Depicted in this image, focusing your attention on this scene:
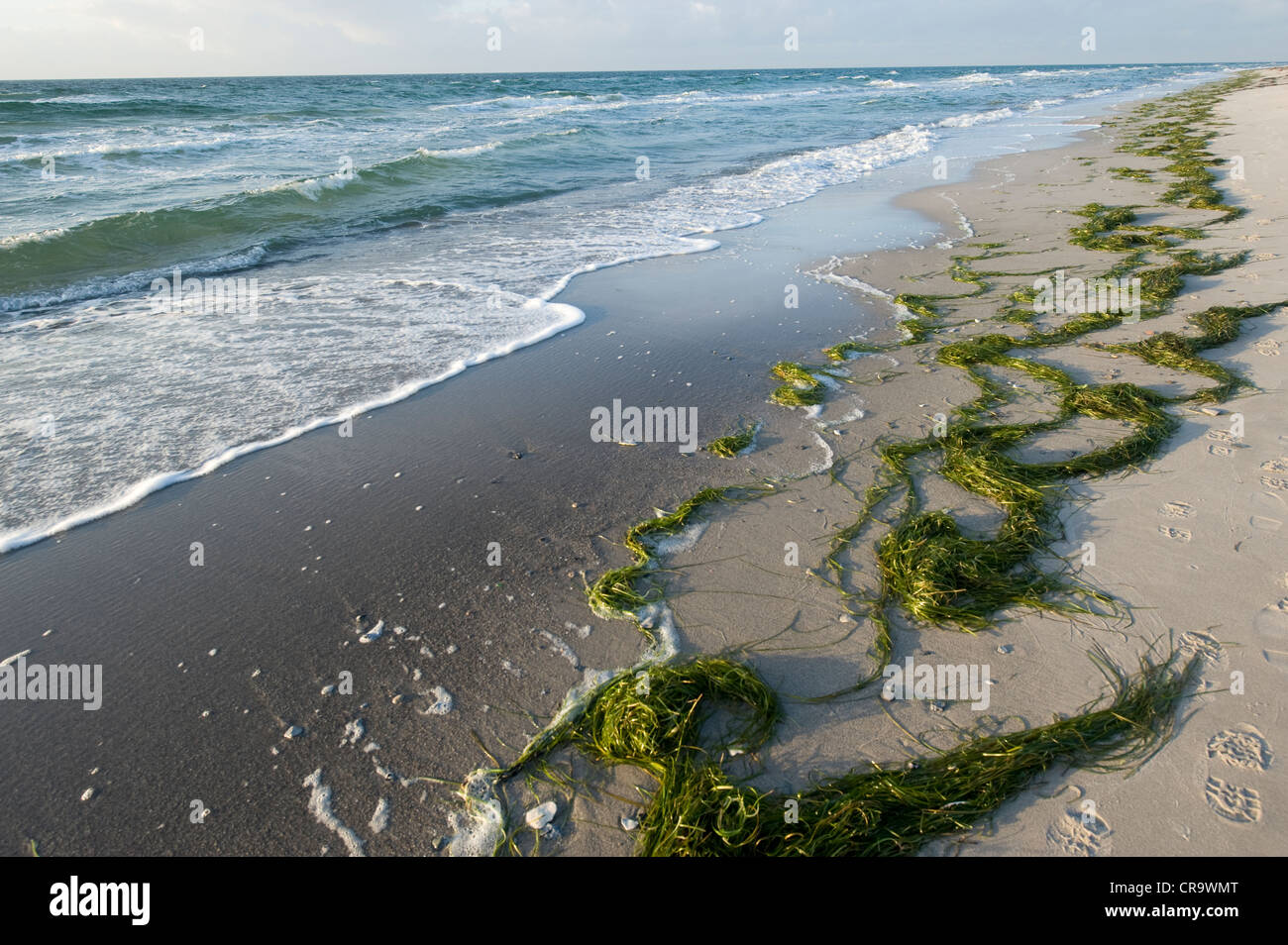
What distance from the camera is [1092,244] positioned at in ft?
26.0

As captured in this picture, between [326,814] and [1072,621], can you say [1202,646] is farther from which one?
[326,814]

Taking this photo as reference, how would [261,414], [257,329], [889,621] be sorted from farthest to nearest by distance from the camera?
[257,329]
[261,414]
[889,621]

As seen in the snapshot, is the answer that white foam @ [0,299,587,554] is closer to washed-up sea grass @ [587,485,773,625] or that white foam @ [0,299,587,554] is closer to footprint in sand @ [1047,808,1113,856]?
washed-up sea grass @ [587,485,773,625]

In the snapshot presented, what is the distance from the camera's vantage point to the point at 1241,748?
214cm

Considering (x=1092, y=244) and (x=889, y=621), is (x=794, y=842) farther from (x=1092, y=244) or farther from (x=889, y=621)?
(x=1092, y=244)

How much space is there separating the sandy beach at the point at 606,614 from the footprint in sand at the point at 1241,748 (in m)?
0.01

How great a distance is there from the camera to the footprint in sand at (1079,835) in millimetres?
1943

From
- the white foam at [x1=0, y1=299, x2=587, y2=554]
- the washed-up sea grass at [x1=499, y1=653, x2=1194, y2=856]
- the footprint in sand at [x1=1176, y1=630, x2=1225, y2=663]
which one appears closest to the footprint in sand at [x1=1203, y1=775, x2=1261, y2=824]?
the washed-up sea grass at [x1=499, y1=653, x2=1194, y2=856]

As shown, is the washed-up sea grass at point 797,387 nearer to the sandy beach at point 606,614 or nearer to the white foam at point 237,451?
the sandy beach at point 606,614

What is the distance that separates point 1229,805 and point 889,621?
114 centimetres

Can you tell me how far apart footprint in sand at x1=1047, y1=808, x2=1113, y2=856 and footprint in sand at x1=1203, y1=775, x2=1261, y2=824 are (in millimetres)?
338

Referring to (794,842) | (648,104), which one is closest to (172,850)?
(794,842)

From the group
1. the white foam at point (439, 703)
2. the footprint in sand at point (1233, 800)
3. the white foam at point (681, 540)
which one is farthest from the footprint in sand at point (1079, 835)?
the white foam at point (439, 703)

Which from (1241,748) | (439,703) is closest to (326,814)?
(439,703)
